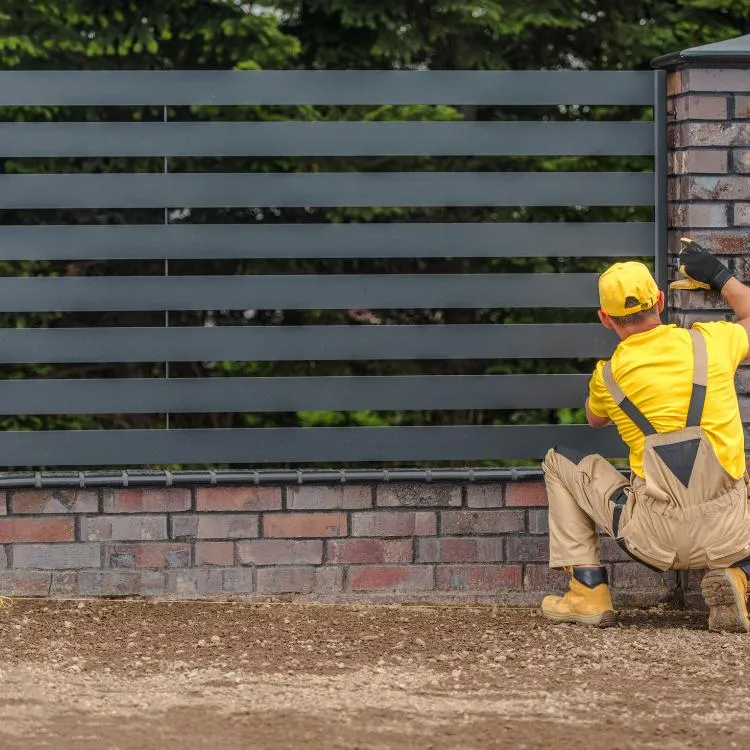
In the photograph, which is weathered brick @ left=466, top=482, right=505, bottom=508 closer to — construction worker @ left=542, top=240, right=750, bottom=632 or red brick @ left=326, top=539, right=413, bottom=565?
red brick @ left=326, top=539, right=413, bottom=565

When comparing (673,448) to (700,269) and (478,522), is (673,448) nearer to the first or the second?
(700,269)

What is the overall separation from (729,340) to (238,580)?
6.59 feet

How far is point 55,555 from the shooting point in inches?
186

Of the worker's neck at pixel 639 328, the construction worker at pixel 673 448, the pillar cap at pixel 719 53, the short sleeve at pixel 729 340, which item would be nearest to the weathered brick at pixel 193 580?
the construction worker at pixel 673 448

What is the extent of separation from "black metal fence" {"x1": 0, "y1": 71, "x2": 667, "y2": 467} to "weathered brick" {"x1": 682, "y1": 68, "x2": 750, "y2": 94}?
156mm

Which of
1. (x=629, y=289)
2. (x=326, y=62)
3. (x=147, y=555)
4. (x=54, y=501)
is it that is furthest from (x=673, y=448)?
(x=326, y=62)

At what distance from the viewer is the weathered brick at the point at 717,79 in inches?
183

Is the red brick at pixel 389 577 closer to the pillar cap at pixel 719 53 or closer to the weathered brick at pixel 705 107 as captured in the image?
the weathered brick at pixel 705 107

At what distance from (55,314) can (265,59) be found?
5.11ft

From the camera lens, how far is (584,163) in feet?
19.7

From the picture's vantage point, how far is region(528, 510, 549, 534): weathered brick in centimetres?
480

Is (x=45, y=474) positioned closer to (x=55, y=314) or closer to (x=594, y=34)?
(x=55, y=314)

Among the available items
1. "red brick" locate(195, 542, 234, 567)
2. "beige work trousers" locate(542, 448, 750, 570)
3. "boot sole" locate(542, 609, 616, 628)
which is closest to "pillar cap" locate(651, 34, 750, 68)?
"beige work trousers" locate(542, 448, 750, 570)

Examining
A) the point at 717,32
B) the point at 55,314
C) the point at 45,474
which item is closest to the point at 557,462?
the point at 45,474
